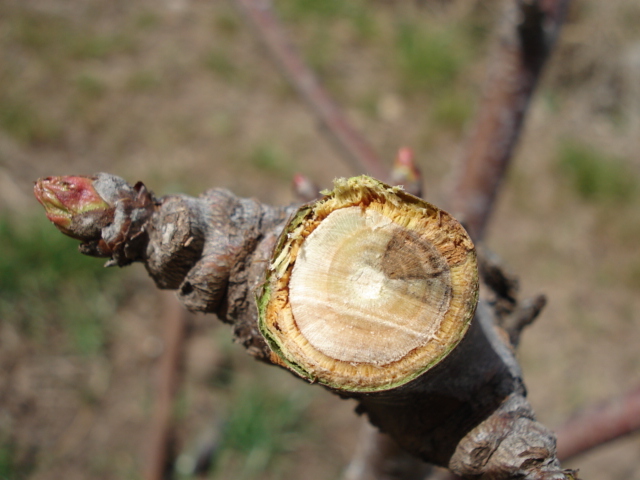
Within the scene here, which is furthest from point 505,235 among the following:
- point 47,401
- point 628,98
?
point 47,401

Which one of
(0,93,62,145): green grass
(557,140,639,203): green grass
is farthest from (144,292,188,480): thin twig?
(557,140,639,203): green grass

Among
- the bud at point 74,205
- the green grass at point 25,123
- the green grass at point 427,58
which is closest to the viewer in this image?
the bud at point 74,205

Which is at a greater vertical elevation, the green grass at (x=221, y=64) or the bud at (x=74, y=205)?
the green grass at (x=221, y=64)

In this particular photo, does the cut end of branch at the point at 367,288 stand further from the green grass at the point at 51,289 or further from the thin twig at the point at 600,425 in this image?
the green grass at the point at 51,289

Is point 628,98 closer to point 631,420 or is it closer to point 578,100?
point 578,100

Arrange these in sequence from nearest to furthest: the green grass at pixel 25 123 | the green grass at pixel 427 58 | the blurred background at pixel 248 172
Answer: the blurred background at pixel 248 172 → the green grass at pixel 25 123 → the green grass at pixel 427 58

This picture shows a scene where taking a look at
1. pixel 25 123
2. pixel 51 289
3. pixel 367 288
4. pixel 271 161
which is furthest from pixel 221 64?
pixel 367 288

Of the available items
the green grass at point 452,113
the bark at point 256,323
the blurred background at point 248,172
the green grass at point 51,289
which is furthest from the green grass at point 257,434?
the green grass at point 452,113
